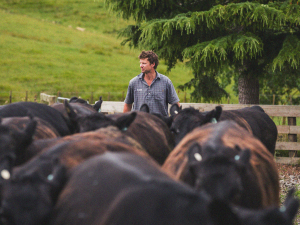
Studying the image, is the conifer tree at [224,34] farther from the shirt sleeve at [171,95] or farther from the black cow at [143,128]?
the black cow at [143,128]

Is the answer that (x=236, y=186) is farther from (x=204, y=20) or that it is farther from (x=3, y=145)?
(x=204, y=20)

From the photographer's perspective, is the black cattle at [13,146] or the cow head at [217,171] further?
the black cattle at [13,146]

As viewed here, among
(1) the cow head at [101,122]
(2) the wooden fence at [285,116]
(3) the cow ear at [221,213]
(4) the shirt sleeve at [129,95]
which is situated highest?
(4) the shirt sleeve at [129,95]

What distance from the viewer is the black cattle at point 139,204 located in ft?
6.58

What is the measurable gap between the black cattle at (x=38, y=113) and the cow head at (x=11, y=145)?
4.99ft

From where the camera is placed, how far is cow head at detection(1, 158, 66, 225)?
216cm

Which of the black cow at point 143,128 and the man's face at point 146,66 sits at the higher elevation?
the man's face at point 146,66

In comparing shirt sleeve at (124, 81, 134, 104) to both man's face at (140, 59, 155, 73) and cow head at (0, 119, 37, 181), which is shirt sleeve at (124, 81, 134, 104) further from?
cow head at (0, 119, 37, 181)

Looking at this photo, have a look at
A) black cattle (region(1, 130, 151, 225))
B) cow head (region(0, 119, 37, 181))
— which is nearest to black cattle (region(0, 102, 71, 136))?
cow head (region(0, 119, 37, 181))

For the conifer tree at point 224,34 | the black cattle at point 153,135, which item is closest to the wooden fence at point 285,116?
the conifer tree at point 224,34

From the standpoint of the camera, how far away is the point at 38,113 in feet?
16.4

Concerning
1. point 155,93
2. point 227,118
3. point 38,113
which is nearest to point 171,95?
point 155,93

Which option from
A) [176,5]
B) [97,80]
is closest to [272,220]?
[176,5]

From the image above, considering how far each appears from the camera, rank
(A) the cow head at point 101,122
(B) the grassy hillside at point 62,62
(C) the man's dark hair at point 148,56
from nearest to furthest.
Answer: (A) the cow head at point 101,122 → (C) the man's dark hair at point 148,56 → (B) the grassy hillside at point 62,62
